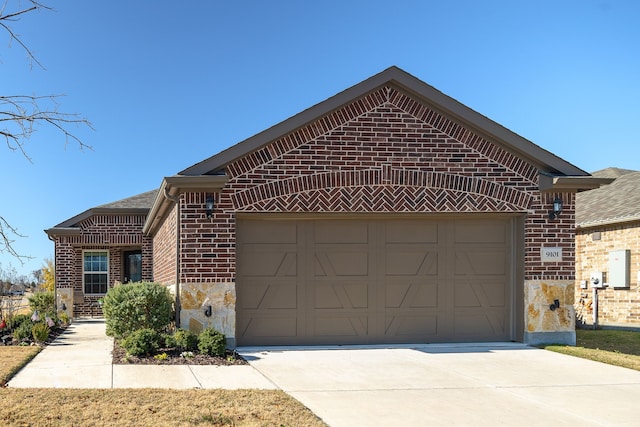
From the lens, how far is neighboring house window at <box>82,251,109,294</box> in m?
23.3

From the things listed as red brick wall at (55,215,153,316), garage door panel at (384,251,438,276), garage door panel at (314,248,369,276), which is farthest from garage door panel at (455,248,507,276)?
red brick wall at (55,215,153,316)

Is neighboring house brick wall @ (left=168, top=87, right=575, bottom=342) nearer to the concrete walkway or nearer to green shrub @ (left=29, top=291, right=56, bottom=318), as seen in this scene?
the concrete walkway

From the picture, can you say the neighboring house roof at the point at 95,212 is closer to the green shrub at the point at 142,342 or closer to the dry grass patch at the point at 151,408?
the green shrub at the point at 142,342

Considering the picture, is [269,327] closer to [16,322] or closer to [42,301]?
[16,322]

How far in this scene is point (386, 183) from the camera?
12672 mm

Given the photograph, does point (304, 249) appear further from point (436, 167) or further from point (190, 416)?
point (190, 416)

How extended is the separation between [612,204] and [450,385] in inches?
530

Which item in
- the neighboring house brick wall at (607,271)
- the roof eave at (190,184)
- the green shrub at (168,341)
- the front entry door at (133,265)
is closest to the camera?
the green shrub at (168,341)

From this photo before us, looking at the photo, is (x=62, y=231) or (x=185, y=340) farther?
(x=62, y=231)

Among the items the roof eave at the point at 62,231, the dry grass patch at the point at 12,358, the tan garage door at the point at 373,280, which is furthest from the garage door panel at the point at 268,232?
the roof eave at the point at 62,231

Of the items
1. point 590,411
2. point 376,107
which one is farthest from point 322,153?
point 590,411

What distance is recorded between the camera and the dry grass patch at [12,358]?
9368 millimetres

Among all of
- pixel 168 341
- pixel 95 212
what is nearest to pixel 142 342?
pixel 168 341

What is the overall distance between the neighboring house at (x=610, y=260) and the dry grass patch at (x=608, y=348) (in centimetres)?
208
